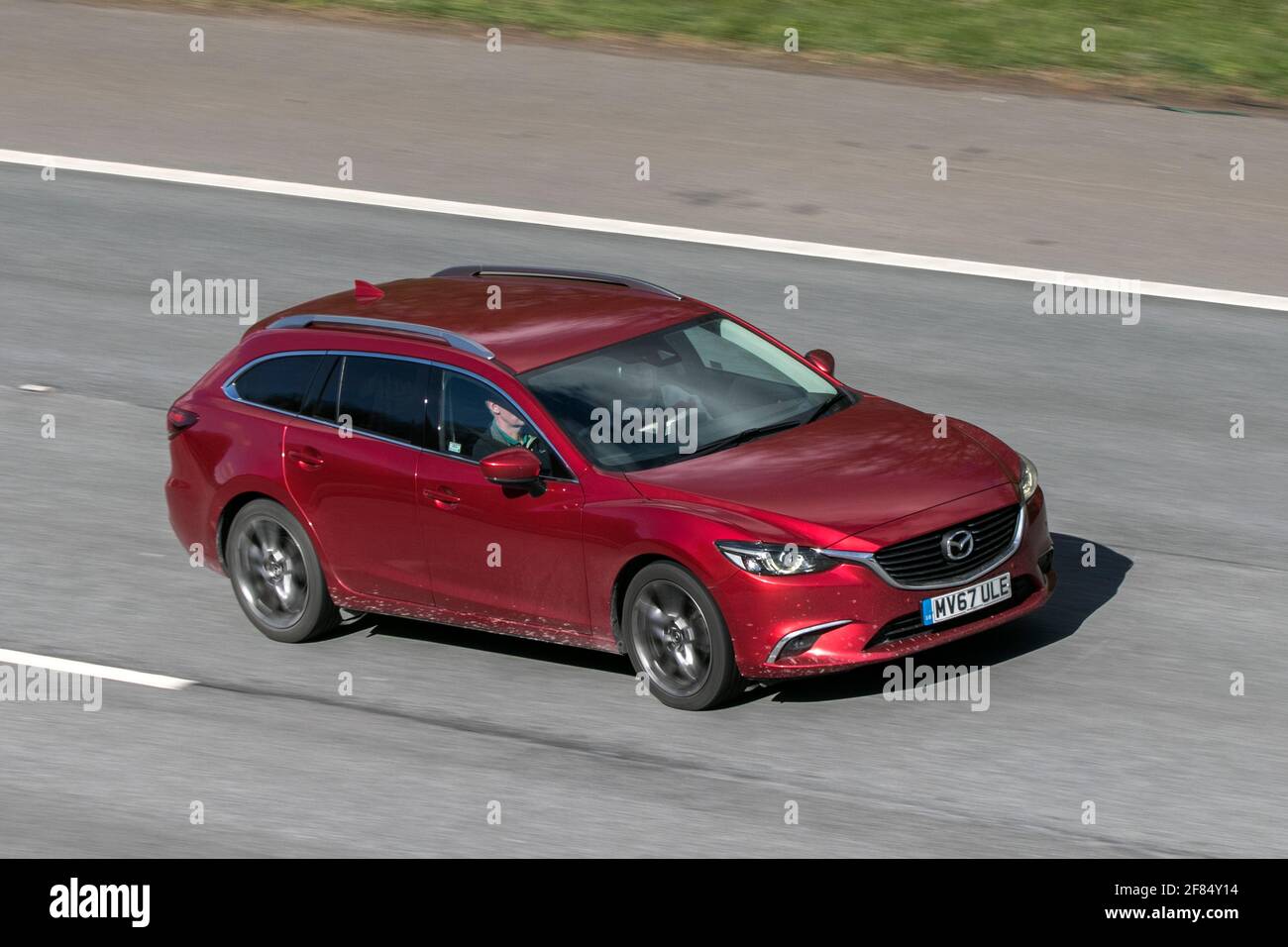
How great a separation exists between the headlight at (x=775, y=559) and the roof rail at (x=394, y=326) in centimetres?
176

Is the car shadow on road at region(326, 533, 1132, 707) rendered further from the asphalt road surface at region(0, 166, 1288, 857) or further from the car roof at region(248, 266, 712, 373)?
the car roof at region(248, 266, 712, 373)

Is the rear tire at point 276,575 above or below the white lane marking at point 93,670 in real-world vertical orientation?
above

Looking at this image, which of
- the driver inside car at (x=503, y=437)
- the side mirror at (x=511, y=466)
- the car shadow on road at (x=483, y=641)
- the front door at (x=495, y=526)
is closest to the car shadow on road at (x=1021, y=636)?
the car shadow on road at (x=483, y=641)

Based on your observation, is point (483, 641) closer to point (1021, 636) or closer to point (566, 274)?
point (566, 274)

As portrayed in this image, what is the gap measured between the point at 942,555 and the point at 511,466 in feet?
6.44

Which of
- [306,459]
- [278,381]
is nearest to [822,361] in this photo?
[306,459]

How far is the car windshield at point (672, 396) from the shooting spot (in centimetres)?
964

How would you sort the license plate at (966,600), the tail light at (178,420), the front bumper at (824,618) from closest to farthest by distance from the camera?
the front bumper at (824,618) < the license plate at (966,600) < the tail light at (178,420)

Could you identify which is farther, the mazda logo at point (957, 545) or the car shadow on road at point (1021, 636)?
the car shadow on road at point (1021, 636)

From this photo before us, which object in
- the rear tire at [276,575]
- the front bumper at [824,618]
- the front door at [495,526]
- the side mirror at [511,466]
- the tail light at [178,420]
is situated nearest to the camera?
the front bumper at [824,618]

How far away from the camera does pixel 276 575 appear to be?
35.4ft

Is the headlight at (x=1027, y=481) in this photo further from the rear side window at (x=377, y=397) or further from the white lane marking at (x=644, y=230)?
the white lane marking at (x=644, y=230)

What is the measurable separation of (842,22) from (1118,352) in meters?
8.33

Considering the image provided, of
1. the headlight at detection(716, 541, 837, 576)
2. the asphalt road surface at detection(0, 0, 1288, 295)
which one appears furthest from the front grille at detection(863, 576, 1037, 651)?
the asphalt road surface at detection(0, 0, 1288, 295)
